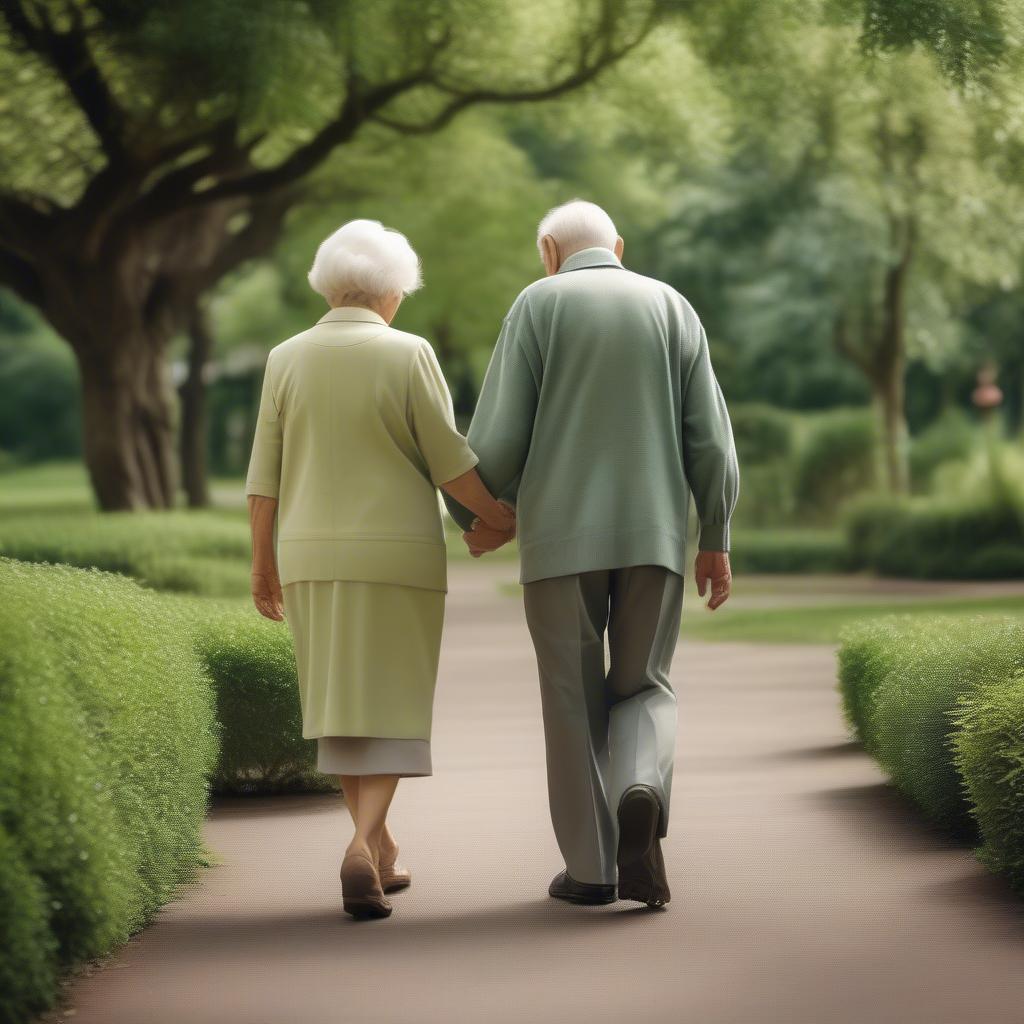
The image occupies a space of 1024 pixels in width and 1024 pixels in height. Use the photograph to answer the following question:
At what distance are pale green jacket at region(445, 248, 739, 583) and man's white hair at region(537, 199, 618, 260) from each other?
0.61ft

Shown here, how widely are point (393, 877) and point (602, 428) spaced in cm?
158

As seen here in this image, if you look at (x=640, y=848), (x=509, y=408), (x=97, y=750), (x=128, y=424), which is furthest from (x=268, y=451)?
(x=128, y=424)

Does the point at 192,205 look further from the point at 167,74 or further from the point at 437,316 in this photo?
the point at 437,316

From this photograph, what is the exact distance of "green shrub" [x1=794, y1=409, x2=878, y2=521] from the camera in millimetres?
30344

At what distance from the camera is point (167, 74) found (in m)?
15.8

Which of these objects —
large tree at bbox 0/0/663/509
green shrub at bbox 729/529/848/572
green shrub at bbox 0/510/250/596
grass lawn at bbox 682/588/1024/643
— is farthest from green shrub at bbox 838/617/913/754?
green shrub at bbox 729/529/848/572

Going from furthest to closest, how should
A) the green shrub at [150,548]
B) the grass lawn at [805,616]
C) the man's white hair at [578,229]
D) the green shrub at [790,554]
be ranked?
the green shrub at [790,554] → the green shrub at [150,548] → the grass lawn at [805,616] → the man's white hair at [578,229]

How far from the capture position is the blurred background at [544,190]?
583 inches

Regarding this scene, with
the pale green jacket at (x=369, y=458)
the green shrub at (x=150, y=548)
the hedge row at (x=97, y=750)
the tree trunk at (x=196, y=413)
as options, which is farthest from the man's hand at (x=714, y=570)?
the tree trunk at (x=196, y=413)

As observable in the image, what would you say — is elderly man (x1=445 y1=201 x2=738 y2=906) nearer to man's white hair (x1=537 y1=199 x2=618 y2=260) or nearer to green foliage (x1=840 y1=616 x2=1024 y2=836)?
man's white hair (x1=537 y1=199 x2=618 y2=260)

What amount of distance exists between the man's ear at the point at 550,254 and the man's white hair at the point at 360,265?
18.6 inches

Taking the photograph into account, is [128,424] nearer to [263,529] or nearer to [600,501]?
[263,529]

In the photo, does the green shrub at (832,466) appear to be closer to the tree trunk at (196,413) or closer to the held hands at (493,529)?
the tree trunk at (196,413)

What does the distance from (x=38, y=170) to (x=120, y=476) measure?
3912mm
